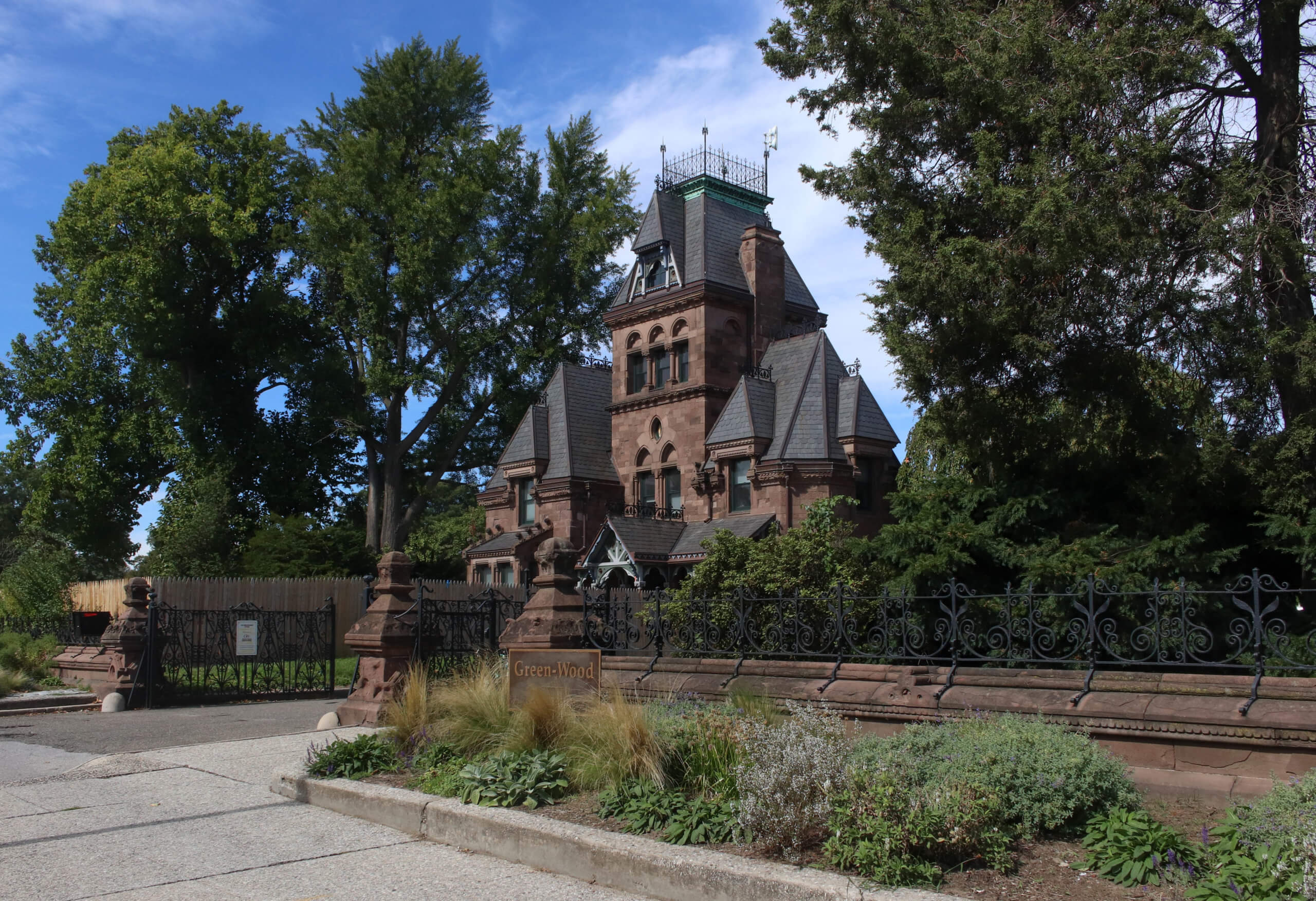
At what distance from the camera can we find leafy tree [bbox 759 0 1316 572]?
12328mm

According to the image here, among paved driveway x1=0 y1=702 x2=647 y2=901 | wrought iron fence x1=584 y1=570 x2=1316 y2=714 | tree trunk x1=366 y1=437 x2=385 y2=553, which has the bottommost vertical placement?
paved driveway x1=0 y1=702 x2=647 y2=901

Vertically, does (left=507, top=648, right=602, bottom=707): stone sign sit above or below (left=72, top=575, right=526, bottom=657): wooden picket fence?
below

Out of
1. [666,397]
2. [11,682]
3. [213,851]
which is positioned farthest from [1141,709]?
[666,397]

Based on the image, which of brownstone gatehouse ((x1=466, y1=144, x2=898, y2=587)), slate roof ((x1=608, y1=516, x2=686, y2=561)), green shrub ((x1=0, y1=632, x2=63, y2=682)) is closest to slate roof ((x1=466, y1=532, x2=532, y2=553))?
brownstone gatehouse ((x1=466, y1=144, x2=898, y2=587))

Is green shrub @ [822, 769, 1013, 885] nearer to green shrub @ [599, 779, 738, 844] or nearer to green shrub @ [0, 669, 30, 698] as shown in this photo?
green shrub @ [599, 779, 738, 844]

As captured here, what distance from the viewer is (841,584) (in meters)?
9.86

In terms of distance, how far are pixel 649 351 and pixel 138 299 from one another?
67.9 ft

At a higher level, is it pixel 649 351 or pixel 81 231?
pixel 81 231

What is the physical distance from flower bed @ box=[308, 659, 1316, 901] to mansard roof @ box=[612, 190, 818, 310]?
96.7ft

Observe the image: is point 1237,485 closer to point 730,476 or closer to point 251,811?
point 251,811

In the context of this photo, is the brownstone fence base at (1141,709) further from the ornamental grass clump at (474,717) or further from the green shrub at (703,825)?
the green shrub at (703,825)

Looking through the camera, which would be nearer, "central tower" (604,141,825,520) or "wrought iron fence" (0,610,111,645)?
"wrought iron fence" (0,610,111,645)

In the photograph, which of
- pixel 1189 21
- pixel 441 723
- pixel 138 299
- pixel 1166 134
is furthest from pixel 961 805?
pixel 138 299

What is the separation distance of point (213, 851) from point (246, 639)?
13.5 m
